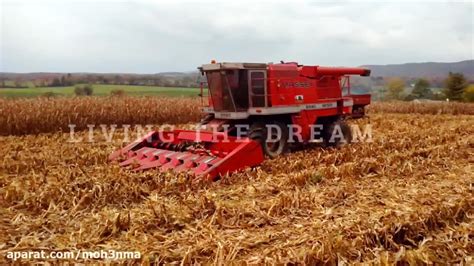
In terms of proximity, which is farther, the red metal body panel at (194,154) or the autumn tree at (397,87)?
the autumn tree at (397,87)

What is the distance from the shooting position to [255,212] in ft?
14.6

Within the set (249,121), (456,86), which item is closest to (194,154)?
(249,121)

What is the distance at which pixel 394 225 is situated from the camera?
13.0 ft

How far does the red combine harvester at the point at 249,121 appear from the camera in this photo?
6.75 meters

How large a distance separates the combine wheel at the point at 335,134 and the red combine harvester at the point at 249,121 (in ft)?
0.08

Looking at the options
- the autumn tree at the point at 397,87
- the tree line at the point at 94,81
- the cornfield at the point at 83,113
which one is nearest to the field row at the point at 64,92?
the tree line at the point at 94,81

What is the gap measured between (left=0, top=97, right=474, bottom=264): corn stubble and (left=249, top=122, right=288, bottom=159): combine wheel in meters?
1.09

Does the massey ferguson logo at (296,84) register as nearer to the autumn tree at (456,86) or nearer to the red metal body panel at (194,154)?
the red metal body panel at (194,154)

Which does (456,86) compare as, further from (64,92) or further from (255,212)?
(255,212)

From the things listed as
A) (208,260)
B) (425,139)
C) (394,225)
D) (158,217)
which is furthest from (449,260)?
(425,139)

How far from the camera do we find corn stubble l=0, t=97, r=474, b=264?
3586 millimetres

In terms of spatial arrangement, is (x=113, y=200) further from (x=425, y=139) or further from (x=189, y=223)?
(x=425, y=139)

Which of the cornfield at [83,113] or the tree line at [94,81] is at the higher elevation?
the tree line at [94,81]

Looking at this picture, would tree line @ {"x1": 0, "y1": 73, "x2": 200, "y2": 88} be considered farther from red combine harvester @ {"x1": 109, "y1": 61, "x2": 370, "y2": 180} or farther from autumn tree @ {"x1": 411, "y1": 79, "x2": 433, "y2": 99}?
autumn tree @ {"x1": 411, "y1": 79, "x2": 433, "y2": 99}
